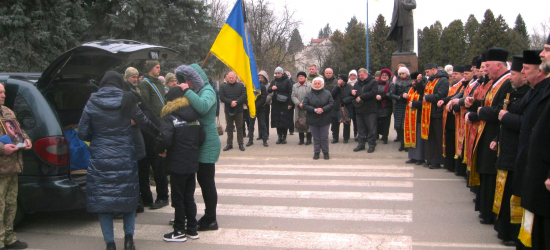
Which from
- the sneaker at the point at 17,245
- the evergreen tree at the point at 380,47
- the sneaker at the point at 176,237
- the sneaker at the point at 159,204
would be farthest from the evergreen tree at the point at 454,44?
the sneaker at the point at 17,245

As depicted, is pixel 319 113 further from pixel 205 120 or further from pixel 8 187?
pixel 8 187

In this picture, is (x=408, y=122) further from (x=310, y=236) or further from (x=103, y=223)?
(x=103, y=223)

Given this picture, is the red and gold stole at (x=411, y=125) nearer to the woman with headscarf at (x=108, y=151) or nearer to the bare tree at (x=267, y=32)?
the woman with headscarf at (x=108, y=151)

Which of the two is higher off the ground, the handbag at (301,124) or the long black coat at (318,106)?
the long black coat at (318,106)

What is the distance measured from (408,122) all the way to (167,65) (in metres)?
18.4

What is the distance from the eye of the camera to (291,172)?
9250mm

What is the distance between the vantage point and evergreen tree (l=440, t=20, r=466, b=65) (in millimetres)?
54656

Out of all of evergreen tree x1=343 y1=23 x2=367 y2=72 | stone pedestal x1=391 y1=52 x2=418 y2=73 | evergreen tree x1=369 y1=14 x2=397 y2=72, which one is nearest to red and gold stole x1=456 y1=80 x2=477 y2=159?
stone pedestal x1=391 y1=52 x2=418 y2=73

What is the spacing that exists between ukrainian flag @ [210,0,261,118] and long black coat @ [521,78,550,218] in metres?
3.68

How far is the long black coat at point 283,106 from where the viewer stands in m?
12.8

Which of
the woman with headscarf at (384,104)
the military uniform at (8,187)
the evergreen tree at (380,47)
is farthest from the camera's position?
the evergreen tree at (380,47)

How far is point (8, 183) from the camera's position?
4.91 meters

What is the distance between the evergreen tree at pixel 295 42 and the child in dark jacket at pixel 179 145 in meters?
39.6

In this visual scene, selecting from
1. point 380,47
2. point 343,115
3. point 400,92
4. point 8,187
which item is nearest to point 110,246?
point 8,187
